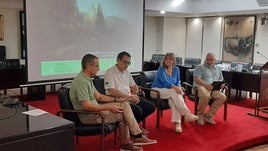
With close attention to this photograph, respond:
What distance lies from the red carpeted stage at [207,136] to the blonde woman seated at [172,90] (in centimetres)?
23

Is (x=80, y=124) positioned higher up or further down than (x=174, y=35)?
further down

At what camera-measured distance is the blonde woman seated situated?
3949 millimetres

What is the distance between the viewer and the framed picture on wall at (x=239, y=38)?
874cm

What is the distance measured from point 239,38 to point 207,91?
5309mm

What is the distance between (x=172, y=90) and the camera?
3.99 metres

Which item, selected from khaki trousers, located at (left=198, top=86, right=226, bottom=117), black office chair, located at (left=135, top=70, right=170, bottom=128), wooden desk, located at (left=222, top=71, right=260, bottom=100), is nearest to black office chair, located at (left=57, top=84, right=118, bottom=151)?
black office chair, located at (left=135, top=70, right=170, bottom=128)

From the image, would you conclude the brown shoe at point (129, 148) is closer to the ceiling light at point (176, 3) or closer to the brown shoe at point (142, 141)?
the brown shoe at point (142, 141)

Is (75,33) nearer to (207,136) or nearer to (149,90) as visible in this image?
(149,90)

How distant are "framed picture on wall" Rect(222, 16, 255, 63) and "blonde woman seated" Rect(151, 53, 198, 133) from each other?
18.0 feet

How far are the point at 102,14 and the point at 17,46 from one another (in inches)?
152

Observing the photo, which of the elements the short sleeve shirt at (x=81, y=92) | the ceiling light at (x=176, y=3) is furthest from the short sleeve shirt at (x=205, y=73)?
the ceiling light at (x=176, y=3)

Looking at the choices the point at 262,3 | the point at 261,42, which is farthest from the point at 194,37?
the point at 262,3

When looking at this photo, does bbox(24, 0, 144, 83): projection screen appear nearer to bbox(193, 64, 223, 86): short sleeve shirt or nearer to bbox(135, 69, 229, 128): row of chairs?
bbox(135, 69, 229, 128): row of chairs

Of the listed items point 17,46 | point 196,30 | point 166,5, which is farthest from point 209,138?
point 196,30
